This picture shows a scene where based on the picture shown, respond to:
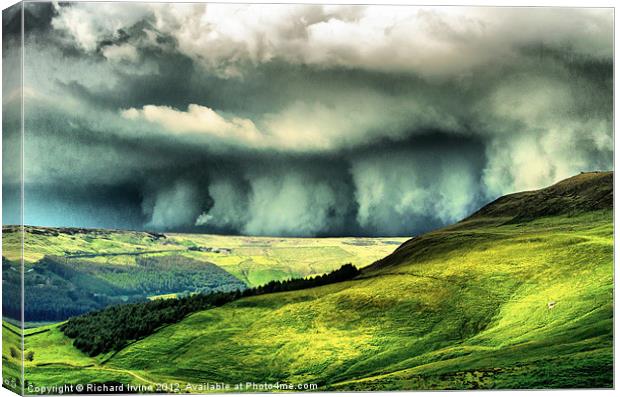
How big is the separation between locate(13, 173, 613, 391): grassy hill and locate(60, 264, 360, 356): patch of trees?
156mm

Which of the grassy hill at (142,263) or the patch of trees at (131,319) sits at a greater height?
the grassy hill at (142,263)

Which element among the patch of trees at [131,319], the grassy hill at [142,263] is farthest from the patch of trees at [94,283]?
the patch of trees at [131,319]

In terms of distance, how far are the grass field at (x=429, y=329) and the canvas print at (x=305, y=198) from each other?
0.04m

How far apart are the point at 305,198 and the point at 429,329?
11.3 feet

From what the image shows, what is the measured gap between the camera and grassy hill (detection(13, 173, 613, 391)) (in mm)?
21844

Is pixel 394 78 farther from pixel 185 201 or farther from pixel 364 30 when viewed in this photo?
pixel 185 201

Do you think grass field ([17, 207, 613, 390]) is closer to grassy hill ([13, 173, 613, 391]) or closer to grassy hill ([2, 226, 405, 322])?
grassy hill ([13, 173, 613, 391])

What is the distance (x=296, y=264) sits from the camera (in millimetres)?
22797

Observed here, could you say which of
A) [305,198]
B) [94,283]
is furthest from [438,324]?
[94,283]

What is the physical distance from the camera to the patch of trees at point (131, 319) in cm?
2167

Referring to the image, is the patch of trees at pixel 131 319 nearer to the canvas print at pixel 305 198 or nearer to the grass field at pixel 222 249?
the canvas print at pixel 305 198

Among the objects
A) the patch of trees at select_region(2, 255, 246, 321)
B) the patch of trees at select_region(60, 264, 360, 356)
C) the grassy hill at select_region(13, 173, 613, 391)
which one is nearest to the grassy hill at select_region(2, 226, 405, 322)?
the patch of trees at select_region(2, 255, 246, 321)

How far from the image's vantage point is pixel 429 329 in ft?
73.6

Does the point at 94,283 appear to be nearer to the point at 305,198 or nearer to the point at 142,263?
the point at 142,263
